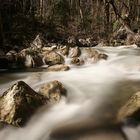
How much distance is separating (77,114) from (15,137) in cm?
120

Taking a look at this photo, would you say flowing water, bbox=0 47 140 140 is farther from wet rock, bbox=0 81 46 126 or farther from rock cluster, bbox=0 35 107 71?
rock cluster, bbox=0 35 107 71

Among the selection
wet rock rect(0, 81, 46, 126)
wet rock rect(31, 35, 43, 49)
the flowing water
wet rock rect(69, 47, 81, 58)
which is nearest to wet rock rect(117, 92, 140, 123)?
the flowing water

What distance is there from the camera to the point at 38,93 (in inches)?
220

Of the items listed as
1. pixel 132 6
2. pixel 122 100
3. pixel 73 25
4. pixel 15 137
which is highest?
pixel 132 6

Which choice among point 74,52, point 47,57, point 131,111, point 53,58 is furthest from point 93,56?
point 131,111

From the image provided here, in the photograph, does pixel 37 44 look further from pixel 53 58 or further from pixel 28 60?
pixel 28 60

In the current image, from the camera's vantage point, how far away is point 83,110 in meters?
5.34

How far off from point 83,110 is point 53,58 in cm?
522

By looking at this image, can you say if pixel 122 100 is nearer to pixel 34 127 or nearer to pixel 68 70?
pixel 34 127

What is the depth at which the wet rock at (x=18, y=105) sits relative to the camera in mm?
4746

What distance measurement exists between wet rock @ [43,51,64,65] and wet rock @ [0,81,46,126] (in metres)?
4.88

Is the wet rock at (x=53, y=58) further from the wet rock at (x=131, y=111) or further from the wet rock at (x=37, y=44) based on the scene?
the wet rock at (x=131, y=111)

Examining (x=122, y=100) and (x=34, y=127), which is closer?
(x=34, y=127)

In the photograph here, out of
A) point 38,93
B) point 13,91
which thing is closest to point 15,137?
point 13,91
